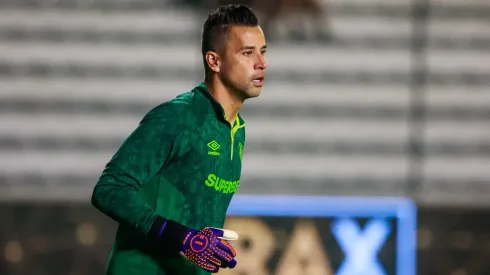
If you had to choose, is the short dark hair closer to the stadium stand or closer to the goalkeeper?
the goalkeeper

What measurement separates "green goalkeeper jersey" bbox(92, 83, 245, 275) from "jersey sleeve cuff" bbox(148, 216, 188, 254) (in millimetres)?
27

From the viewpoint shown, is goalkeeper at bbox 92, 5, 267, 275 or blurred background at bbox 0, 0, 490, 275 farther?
blurred background at bbox 0, 0, 490, 275

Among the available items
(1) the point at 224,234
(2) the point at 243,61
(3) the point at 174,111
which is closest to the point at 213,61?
(2) the point at 243,61

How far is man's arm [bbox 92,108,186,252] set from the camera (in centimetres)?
361

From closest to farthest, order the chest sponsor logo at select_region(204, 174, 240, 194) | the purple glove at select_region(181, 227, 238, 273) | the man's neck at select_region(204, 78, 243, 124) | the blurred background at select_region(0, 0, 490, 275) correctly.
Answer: the purple glove at select_region(181, 227, 238, 273), the chest sponsor logo at select_region(204, 174, 240, 194), the man's neck at select_region(204, 78, 243, 124), the blurred background at select_region(0, 0, 490, 275)

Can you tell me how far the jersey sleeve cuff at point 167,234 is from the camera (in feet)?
11.8

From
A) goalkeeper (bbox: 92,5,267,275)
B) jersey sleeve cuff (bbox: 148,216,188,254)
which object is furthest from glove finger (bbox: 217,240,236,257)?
jersey sleeve cuff (bbox: 148,216,188,254)

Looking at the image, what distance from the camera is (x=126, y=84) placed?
27.9 feet

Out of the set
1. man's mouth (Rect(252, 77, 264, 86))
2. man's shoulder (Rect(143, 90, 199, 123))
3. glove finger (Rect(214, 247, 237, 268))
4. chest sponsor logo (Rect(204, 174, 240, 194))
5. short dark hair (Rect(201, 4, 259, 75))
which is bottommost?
glove finger (Rect(214, 247, 237, 268))

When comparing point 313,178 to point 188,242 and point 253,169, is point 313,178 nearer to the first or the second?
point 253,169

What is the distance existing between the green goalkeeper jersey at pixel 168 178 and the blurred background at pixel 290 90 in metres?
4.34

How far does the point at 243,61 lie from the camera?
12.9 feet

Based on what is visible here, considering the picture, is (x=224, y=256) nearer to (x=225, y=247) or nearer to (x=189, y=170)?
(x=225, y=247)

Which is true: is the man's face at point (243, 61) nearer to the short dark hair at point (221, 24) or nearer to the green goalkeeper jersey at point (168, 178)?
the short dark hair at point (221, 24)
